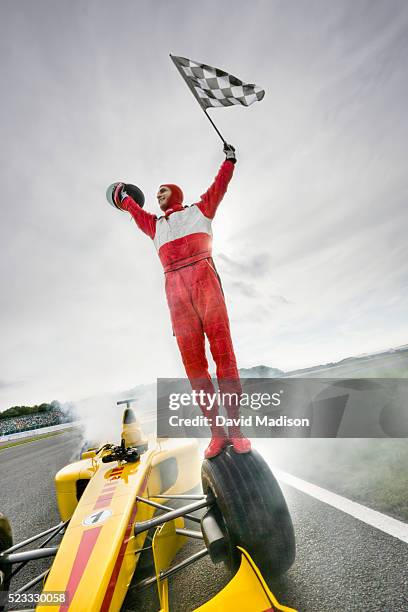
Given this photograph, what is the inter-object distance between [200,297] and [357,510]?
2.16m

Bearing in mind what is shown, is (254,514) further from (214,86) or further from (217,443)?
(214,86)

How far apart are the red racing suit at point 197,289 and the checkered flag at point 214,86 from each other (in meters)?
0.82

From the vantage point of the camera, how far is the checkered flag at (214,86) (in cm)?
272

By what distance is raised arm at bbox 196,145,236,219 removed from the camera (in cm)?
241

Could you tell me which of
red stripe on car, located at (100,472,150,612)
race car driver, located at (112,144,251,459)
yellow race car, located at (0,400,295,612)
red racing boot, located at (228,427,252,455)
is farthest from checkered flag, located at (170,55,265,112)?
red stripe on car, located at (100,472,150,612)

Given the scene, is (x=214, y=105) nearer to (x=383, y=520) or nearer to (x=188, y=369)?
(x=188, y=369)

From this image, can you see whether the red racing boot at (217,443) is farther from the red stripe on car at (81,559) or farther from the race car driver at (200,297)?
the red stripe on car at (81,559)

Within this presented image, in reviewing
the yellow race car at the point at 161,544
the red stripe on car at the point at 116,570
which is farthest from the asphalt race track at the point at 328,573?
the red stripe on car at the point at 116,570

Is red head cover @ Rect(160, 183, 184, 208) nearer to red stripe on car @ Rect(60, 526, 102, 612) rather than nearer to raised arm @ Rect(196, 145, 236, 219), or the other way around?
raised arm @ Rect(196, 145, 236, 219)

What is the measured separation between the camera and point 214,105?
280 centimetres

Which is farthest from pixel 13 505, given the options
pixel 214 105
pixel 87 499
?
pixel 214 105

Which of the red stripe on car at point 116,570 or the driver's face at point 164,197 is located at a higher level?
the driver's face at point 164,197

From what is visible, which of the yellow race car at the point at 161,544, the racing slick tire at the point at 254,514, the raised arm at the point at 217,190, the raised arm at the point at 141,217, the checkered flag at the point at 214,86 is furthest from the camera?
the checkered flag at the point at 214,86

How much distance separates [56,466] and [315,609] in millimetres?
7858
